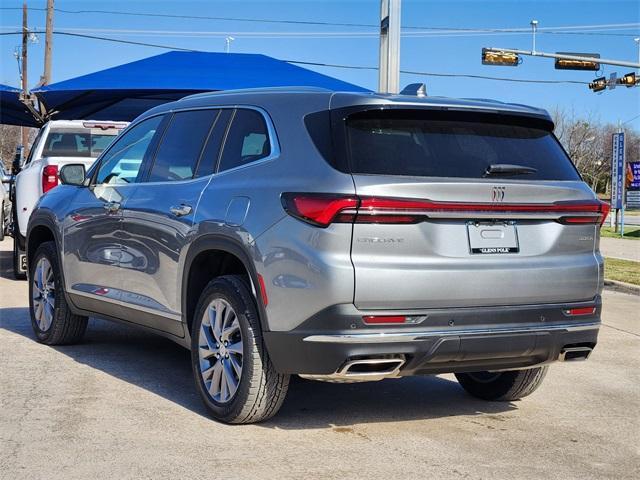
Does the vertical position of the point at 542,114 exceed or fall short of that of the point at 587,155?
it exceeds it

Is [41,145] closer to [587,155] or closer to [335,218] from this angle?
→ [335,218]

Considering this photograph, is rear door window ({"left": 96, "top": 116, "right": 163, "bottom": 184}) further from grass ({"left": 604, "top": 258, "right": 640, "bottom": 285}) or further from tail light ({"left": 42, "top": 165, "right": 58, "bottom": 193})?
grass ({"left": 604, "top": 258, "right": 640, "bottom": 285})

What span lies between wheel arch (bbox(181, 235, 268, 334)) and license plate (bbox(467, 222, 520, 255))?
1160 mm

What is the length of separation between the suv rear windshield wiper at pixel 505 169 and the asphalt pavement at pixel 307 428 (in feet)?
4.67

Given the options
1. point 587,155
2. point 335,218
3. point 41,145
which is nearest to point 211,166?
→ point 335,218

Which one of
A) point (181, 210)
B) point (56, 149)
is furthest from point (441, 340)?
point (56, 149)

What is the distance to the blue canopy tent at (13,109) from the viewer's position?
18.5 m

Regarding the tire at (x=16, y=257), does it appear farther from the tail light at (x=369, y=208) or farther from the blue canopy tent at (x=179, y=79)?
the tail light at (x=369, y=208)

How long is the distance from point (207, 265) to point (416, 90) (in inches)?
62.6

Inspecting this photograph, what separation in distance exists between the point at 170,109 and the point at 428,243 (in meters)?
2.47

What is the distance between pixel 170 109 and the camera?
6445mm

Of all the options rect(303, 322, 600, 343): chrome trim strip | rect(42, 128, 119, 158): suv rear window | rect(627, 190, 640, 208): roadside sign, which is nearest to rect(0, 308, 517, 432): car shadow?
rect(303, 322, 600, 343): chrome trim strip

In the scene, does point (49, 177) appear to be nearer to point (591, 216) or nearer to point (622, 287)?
point (591, 216)

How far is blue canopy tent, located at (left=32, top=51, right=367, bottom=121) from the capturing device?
15633mm
